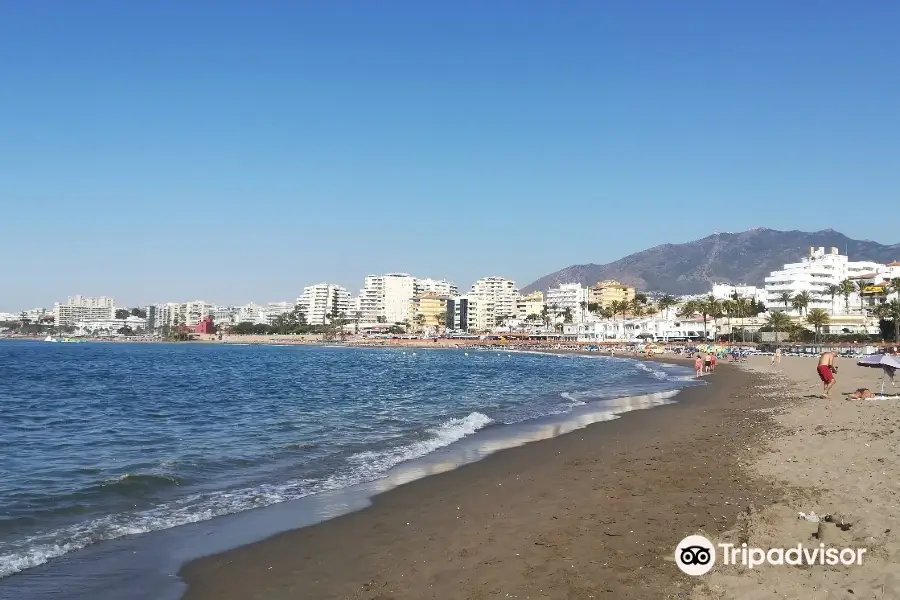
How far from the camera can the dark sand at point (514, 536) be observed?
6555 millimetres

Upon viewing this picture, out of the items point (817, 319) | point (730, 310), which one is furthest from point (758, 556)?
point (730, 310)

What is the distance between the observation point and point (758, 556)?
6.49 m

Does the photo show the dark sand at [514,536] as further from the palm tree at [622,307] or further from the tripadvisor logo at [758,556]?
the palm tree at [622,307]

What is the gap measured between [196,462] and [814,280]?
393ft

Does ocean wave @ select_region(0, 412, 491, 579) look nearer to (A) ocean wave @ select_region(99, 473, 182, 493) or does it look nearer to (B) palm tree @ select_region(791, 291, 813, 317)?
(A) ocean wave @ select_region(99, 473, 182, 493)

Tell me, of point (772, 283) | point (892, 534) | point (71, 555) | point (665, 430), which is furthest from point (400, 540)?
point (772, 283)

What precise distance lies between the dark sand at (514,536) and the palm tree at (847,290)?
105m

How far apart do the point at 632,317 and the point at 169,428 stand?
16130 cm

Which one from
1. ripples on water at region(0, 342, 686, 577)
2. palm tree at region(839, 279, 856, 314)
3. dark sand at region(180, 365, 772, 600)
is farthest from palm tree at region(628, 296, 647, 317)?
dark sand at region(180, 365, 772, 600)

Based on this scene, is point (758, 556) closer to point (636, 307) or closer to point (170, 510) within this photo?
point (170, 510)

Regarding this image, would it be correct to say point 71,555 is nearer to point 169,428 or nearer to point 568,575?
point 568,575

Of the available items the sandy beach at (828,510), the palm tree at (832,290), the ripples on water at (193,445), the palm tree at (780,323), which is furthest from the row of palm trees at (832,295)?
the sandy beach at (828,510)

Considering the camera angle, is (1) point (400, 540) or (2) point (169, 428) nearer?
(1) point (400, 540)

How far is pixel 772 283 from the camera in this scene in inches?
4754
